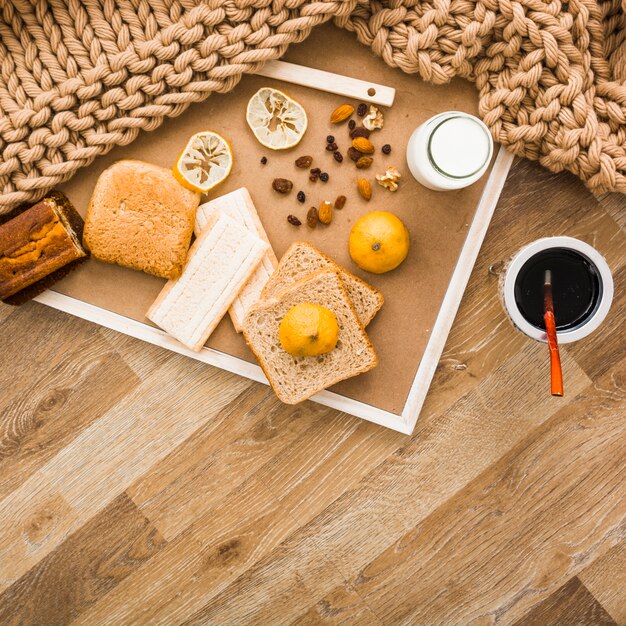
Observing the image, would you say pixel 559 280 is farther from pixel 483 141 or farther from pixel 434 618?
pixel 434 618

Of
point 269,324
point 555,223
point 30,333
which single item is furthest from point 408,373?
point 30,333

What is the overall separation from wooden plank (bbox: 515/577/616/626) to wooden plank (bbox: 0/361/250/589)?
0.67 meters

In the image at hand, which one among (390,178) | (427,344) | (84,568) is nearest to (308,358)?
(427,344)

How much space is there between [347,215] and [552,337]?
1.20ft

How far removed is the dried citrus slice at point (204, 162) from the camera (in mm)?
852

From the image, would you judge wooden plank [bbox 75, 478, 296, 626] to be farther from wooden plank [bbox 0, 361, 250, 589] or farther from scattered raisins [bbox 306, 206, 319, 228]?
scattered raisins [bbox 306, 206, 319, 228]

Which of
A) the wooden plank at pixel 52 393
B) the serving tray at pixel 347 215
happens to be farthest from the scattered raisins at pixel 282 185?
the wooden plank at pixel 52 393

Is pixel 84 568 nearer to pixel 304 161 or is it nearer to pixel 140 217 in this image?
pixel 140 217

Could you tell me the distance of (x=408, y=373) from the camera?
0.89 metres

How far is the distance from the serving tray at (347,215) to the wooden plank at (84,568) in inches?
13.6

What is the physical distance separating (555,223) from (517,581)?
25.1 inches

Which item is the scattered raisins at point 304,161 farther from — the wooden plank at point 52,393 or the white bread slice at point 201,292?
the wooden plank at point 52,393

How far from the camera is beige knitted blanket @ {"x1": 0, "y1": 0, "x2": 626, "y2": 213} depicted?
784 millimetres

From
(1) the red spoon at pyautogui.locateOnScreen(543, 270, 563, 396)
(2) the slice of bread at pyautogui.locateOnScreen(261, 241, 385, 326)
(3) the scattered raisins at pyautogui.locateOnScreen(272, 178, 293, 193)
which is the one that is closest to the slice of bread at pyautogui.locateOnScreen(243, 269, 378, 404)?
(2) the slice of bread at pyautogui.locateOnScreen(261, 241, 385, 326)
